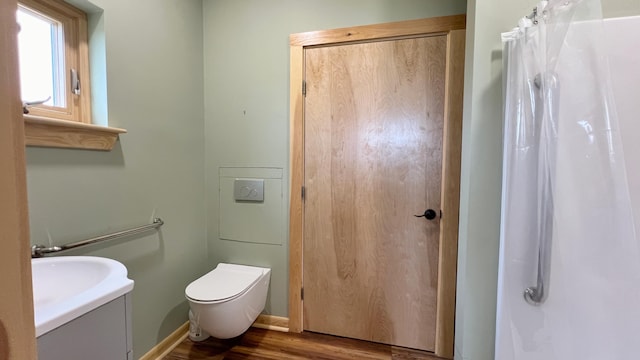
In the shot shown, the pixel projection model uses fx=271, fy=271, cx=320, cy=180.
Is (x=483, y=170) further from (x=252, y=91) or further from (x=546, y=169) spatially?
(x=252, y=91)

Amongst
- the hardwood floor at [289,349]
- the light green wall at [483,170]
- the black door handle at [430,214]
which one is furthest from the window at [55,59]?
the black door handle at [430,214]

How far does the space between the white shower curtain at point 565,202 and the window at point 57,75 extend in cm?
181

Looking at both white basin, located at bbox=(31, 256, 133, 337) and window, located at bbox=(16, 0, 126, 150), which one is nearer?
white basin, located at bbox=(31, 256, 133, 337)

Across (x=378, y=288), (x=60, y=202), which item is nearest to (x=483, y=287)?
(x=378, y=288)

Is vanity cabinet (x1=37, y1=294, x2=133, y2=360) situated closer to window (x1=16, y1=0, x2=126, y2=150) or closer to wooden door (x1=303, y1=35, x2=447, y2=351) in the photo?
window (x1=16, y1=0, x2=126, y2=150)

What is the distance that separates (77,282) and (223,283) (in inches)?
31.5

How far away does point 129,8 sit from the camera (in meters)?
1.45

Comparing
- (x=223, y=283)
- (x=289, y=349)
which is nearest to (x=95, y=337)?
(x=223, y=283)

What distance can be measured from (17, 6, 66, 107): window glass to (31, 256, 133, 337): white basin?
2.25ft

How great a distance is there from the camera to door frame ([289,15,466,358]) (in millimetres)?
1587

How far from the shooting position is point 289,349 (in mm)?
1763

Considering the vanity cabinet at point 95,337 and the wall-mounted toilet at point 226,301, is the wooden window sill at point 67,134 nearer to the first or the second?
the vanity cabinet at point 95,337

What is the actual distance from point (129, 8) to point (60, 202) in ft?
3.47

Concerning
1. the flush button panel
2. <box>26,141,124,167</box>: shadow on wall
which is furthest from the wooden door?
<box>26,141,124,167</box>: shadow on wall
